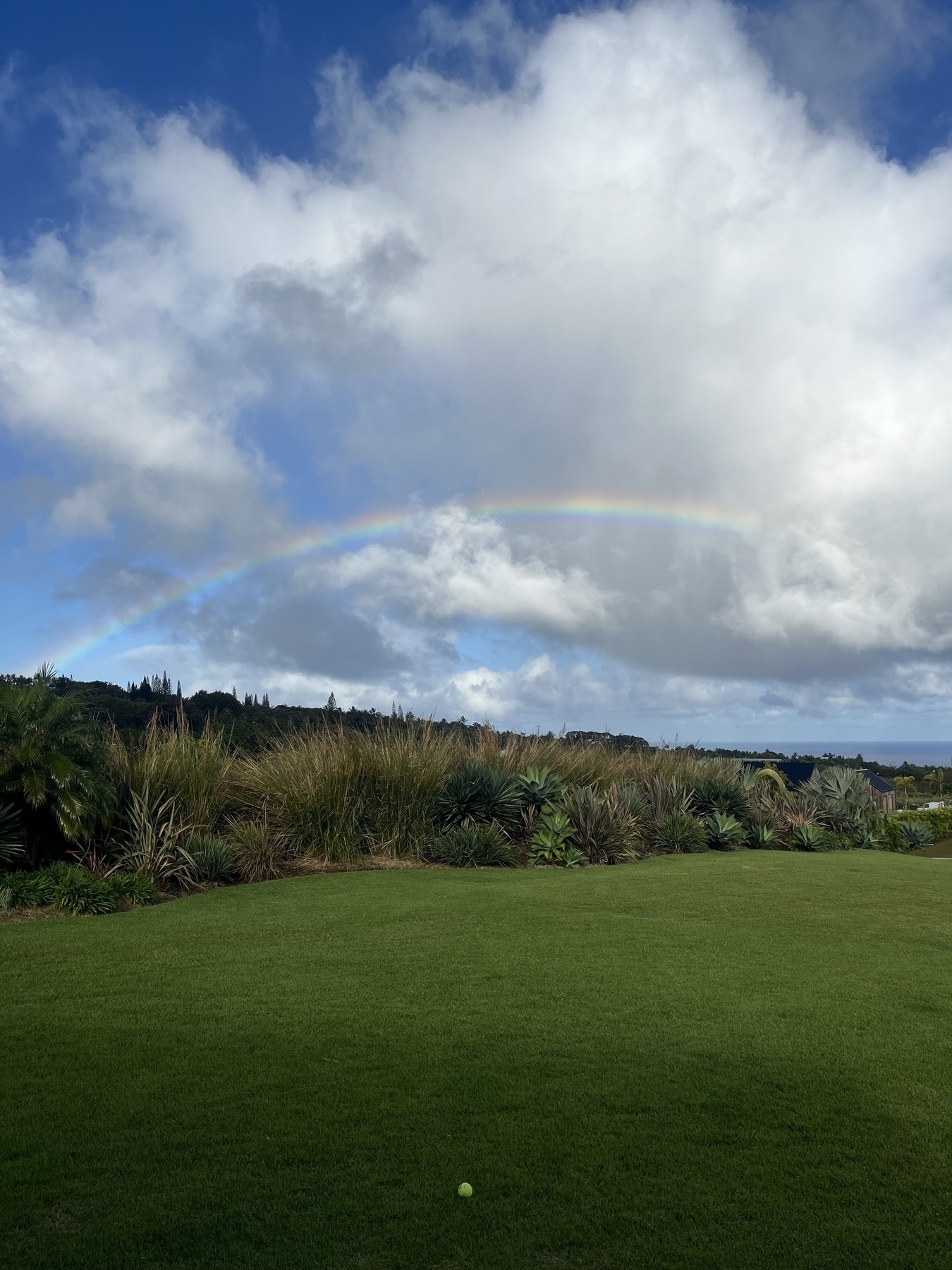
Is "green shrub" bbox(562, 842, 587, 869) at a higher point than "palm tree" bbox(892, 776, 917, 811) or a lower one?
lower

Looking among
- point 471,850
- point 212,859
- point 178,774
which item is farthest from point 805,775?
point 212,859

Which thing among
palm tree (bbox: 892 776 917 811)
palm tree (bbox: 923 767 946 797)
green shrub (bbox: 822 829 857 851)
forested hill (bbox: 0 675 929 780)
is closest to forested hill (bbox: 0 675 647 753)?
forested hill (bbox: 0 675 929 780)

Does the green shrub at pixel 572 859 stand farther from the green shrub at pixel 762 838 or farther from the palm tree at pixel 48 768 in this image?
the palm tree at pixel 48 768

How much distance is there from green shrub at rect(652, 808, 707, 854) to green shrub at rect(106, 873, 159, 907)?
7747mm

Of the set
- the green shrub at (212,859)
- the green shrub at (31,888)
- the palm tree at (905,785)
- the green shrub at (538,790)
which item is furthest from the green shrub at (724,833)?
the palm tree at (905,785)

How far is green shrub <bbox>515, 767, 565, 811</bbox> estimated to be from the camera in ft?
45.2

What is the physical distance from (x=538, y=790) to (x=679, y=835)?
2.29 metres

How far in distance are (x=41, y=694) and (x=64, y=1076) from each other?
21.7 feet

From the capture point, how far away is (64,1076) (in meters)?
4.22

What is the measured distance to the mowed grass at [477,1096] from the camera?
2.94 m

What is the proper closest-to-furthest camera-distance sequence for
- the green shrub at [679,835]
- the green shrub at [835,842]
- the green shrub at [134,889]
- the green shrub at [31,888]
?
the green shrub at [31,888] < the green shrub at [134,889] < the green shrub at [679,835] < the green shrub at [835,842]

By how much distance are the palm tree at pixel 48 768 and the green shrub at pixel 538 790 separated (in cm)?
599

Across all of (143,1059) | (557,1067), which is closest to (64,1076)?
(143,1059)

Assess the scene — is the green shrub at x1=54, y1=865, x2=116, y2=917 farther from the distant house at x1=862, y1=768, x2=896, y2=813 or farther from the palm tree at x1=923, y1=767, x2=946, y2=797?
the palm tree at x1=923, y1=767, x2=946, y2=797
